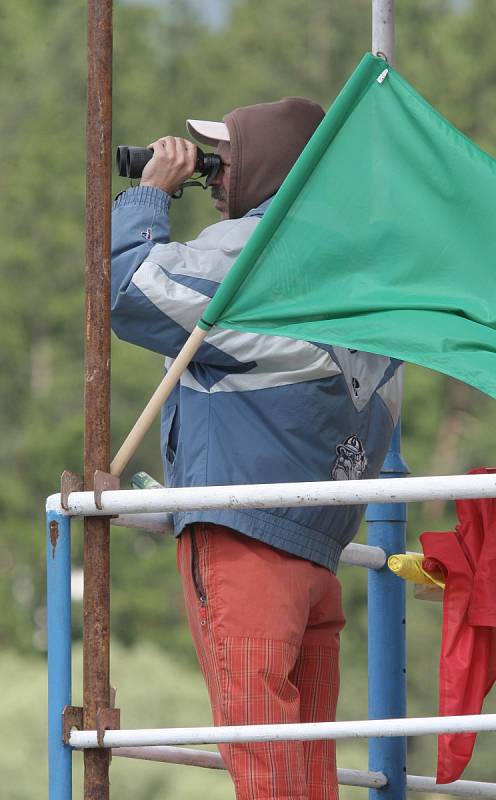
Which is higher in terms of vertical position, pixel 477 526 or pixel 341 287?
pixel 341 287

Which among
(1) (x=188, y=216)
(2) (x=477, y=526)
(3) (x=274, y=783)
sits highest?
(1) (x=188, y=216)

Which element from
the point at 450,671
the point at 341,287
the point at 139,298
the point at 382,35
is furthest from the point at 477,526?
the point at 382,35

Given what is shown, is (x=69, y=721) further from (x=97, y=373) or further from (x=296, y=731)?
(x=97, y=373)

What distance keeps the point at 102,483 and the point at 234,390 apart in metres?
0.30

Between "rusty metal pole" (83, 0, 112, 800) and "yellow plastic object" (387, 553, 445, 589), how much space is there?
1.48 ft

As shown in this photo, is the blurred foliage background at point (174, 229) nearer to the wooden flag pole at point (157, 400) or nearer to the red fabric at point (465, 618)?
the red fabric at point (465, 618)

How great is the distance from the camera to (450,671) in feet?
7.34

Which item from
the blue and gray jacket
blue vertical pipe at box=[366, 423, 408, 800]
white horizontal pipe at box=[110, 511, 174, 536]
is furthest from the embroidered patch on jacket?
blue vertical pipe at box=[366, 423, 408, 800]

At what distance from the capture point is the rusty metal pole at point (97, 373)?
2012 millimetres

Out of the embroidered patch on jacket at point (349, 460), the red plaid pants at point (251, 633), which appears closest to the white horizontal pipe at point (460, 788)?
the red plaid pants at point (251, 633)

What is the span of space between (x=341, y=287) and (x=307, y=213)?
11cm

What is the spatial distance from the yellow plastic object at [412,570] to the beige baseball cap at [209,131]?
679 millimetres

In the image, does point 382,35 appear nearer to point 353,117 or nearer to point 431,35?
point 353,117

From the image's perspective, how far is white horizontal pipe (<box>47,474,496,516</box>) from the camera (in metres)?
1.83
